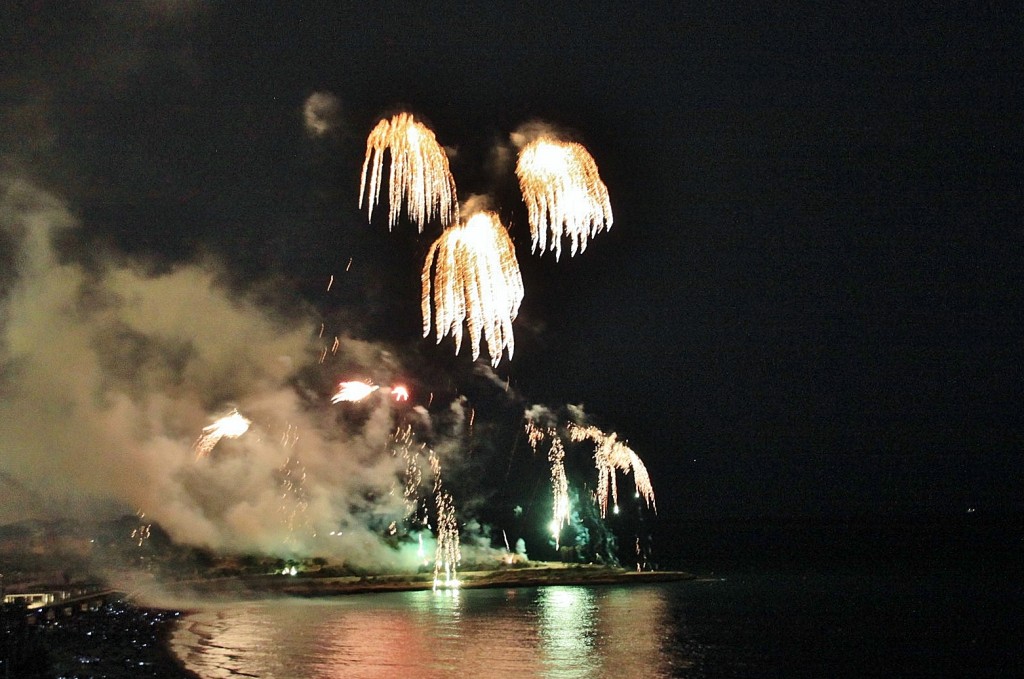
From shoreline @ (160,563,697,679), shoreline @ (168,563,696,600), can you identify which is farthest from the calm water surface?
shoreline @ (168,563,696,600)

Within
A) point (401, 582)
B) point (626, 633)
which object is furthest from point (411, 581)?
point (626, 633)

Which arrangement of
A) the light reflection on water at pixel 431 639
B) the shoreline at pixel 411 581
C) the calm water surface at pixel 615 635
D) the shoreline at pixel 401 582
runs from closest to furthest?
the light reflection on water at pixel 431 639 → the calm water surface at pixel 615 635 → the shoreline at pixel 401 582 → the shoreline at pixel 411 581

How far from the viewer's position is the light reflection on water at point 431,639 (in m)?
30.7

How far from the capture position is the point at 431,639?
131ft

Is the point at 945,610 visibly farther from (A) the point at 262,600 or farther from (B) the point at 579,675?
(A) the point at 262,600

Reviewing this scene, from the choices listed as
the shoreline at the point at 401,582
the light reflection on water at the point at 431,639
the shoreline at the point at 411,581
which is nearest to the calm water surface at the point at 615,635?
the light reflection on water at the point at 431,639

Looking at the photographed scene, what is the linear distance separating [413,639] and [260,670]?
11.5 metres

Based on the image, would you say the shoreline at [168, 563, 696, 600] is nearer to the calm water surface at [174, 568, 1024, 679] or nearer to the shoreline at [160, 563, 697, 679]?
the shoreline at [160, 563, 697, 679]

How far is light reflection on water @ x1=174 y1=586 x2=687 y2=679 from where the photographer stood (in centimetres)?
3066

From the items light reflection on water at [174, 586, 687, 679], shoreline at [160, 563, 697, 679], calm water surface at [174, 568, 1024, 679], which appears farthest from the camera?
shoreline at [160, 563, 697, 679]

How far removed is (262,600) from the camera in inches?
2591

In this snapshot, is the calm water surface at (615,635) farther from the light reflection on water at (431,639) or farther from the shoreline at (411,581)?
the shoreline at (411,581)

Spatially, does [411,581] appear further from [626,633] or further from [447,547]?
[626,633]

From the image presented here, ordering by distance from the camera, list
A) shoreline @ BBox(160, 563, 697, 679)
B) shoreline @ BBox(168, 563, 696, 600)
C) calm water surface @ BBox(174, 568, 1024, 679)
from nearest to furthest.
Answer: calm water surface @ BBox(174, 568, 1024, 679) → shoreline @ BBox(160, 563, 697, 679) → shoreline @ BBox(168, 563, 696, 600)
